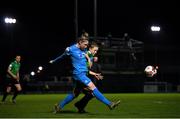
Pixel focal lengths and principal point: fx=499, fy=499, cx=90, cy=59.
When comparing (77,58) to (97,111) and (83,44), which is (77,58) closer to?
(83,44)

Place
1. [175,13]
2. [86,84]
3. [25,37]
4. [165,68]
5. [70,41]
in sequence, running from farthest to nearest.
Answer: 1. [25,37]
2. [70,41]
3. [175,13]
4. [165,68]
5. [86,84]

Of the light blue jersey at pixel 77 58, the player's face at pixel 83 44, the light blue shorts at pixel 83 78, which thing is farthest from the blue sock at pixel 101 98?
the player's face at pixel 83 44

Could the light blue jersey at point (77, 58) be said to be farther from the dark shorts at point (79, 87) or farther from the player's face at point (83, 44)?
the dark shorts at point (79, 87)

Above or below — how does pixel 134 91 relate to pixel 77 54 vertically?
below

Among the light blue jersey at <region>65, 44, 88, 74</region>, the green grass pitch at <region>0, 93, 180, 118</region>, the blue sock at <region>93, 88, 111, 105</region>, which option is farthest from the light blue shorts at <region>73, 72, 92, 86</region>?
the green grass pitch at <region>0, 93, 180, 118</region>

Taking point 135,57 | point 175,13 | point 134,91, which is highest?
point 175,13

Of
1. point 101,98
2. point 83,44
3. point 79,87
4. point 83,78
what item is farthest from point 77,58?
point 101,98

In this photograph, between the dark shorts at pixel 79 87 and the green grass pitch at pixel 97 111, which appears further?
the dark shorts at pixel 79 87

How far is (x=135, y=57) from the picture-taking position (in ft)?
161

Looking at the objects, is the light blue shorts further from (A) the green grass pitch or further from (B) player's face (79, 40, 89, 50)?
(A) the green grass pitch

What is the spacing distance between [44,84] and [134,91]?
28.7 feet

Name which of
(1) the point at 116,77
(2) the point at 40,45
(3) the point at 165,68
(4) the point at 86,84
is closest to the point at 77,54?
(4) the point at 86,84

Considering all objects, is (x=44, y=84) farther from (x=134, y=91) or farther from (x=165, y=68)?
(x=165, y=68)

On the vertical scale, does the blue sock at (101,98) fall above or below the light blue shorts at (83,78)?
below
